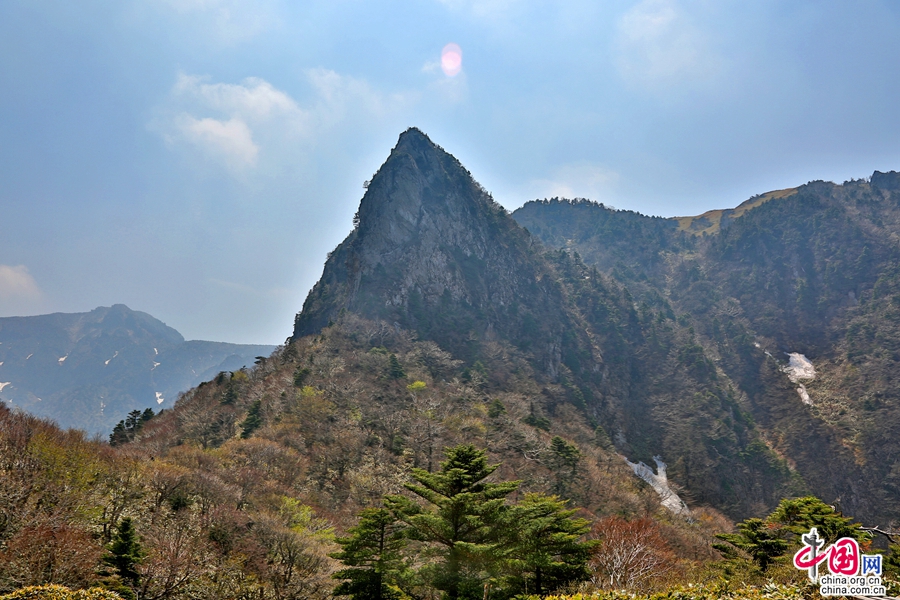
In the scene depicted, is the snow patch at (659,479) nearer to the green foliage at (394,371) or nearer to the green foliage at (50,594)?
the green foliage at (394,371)

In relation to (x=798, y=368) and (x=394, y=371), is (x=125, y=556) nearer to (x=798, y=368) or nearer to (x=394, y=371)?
(x=394, y=371)

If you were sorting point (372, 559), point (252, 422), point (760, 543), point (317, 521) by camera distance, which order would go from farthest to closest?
point (252, 422) < point (317, 521) < point (760, 543) < point (372, 559)

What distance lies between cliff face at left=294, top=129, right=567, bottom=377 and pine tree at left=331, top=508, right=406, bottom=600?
7552 cm

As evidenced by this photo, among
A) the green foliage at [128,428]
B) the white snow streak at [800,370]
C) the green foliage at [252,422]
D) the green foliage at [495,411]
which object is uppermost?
the white snow streak at [800,370]

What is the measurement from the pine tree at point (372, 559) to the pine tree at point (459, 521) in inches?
30.8

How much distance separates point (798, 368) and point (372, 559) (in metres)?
155

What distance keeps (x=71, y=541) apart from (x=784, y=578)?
1047 inches

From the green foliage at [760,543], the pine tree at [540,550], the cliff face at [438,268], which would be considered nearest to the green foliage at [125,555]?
the pine tree at [540,550]

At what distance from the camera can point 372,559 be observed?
15.6m

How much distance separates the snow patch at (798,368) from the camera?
122m

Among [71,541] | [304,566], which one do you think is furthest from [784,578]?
[71,541]

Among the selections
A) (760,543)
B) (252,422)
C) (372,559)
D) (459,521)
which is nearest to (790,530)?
(760,543)

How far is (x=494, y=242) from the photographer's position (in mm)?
129875

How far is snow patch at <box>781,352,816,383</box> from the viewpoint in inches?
4818
